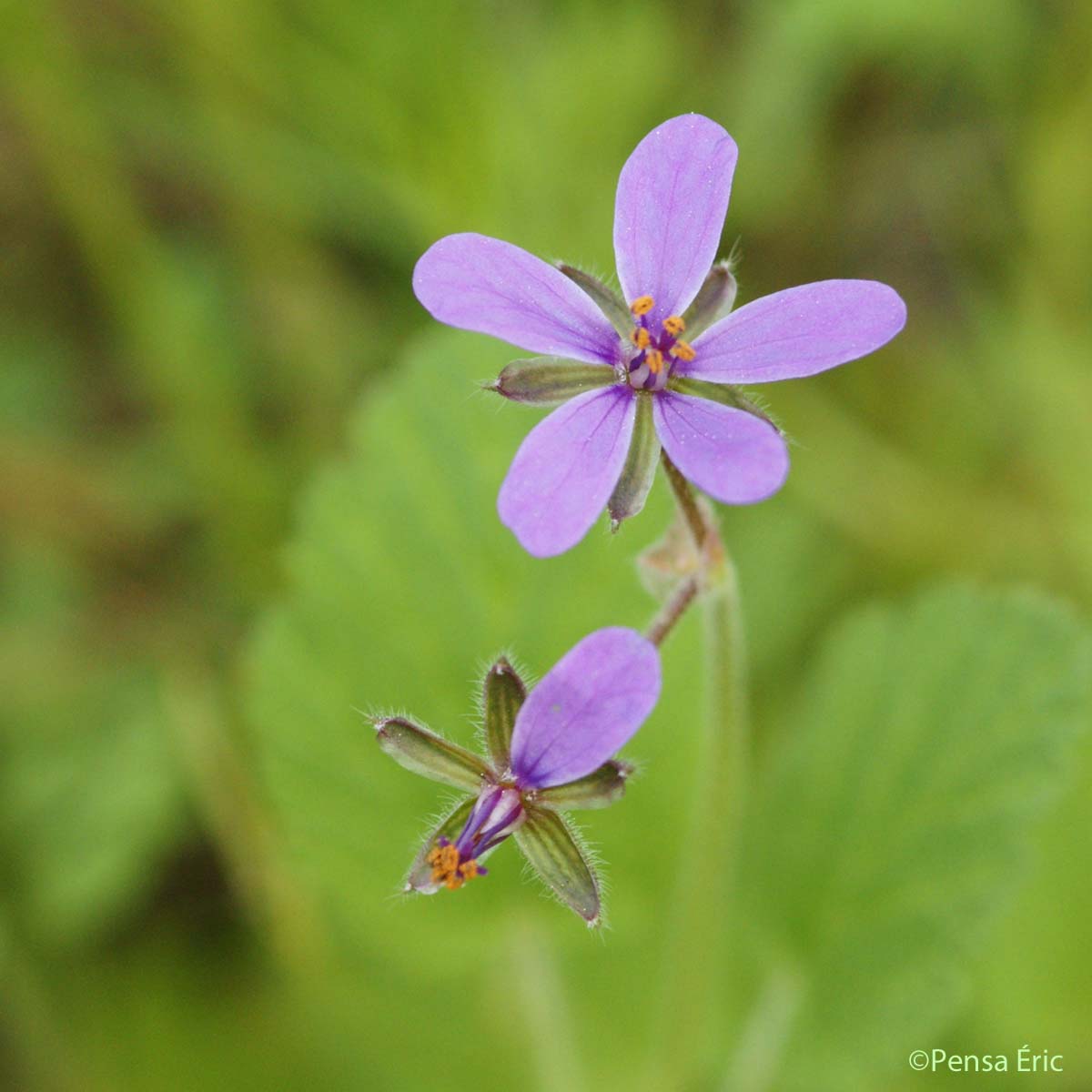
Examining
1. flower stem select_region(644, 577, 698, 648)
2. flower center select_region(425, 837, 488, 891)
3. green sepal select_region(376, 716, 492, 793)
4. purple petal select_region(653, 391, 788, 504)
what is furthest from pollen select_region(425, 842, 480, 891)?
purple petal select_region(653, 391, 788, 504)

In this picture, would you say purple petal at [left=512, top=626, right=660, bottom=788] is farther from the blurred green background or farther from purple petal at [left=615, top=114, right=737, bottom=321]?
the blurred green background

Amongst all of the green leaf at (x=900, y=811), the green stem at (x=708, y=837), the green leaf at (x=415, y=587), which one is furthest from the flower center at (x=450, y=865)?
the green leaf at (x=900, y=811)

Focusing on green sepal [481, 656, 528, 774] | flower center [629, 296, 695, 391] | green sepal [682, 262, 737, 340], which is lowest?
green sepal [481, 656, 528, 774]

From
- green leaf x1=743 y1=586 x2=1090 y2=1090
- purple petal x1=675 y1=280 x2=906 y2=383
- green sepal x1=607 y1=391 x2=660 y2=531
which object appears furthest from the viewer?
green leaf x1=743 y1=586 x2=1090 y2=1090

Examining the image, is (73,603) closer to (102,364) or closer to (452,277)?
(102,364)

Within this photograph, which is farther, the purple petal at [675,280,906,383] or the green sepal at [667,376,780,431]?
the green sepal at [667,376,780,431]

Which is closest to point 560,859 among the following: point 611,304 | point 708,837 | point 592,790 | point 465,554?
point 592,790
